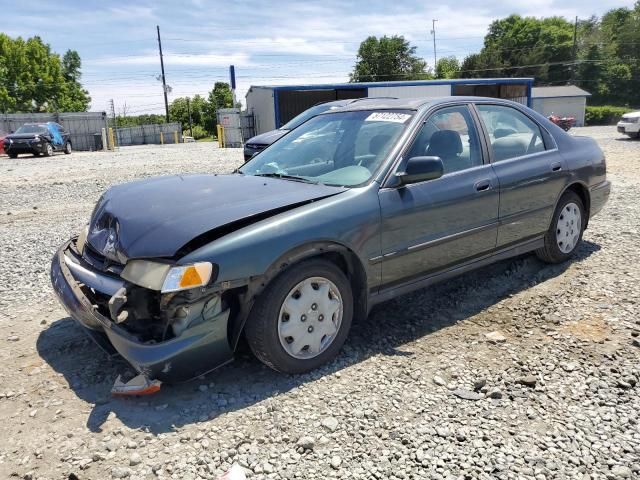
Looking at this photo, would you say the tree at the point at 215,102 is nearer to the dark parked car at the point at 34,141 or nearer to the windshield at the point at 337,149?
the dark parked car at the point at 34,141

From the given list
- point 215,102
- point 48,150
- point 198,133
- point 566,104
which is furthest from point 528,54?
point 48,150

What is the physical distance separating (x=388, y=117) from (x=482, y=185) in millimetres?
897

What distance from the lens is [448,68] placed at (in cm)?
8844

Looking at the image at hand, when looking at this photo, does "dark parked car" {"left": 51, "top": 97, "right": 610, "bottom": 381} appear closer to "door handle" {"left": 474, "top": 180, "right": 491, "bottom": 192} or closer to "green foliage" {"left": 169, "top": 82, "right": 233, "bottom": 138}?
"door handle" {"left": 474, "top": 180, "right": 491, "bottom": 192}

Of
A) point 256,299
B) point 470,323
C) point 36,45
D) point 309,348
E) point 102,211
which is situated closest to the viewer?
point 256,299

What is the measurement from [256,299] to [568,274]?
10.8 ft

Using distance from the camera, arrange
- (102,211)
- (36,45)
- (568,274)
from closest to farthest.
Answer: (102,211) < (568,274) < (36,45)

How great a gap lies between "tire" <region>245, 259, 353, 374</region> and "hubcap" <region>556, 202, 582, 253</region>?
2666 millimetres

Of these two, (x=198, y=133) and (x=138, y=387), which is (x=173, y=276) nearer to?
(x=138, y=387)

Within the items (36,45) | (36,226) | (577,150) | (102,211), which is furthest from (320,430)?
(36,45)

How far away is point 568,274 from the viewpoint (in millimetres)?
4922

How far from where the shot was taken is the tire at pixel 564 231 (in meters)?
4.93

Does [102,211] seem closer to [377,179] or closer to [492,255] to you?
[377,179]

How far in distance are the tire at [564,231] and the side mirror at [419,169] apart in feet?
6.26
